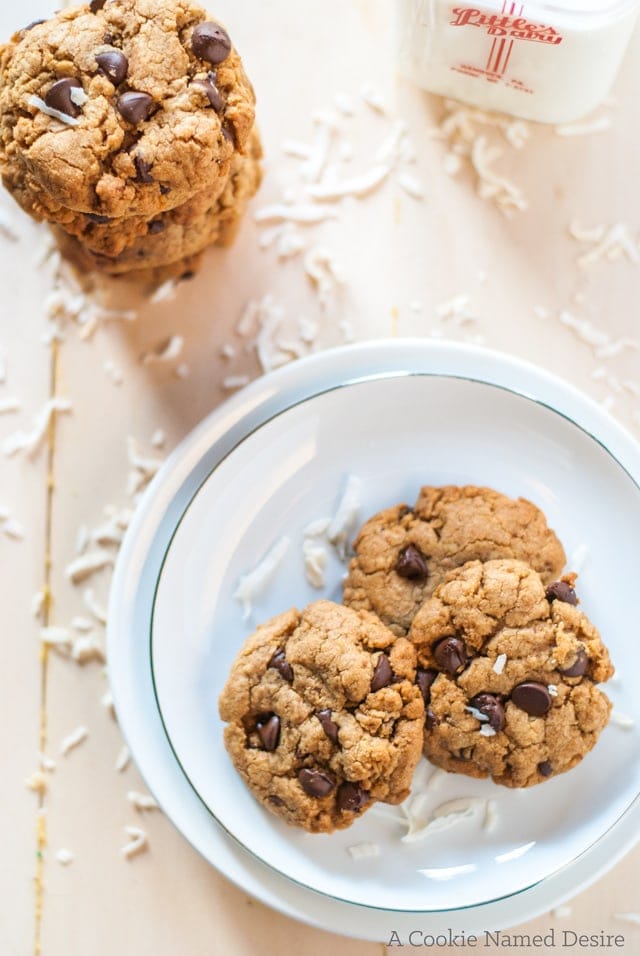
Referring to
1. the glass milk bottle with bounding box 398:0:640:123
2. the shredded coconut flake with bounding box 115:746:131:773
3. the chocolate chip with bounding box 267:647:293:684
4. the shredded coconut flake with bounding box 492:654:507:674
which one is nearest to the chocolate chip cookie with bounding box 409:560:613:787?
the shredded coconut flake with bounding box 492:654:507:674

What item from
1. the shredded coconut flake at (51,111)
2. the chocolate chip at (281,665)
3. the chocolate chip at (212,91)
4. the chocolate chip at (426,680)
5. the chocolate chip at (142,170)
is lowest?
the chocolate chip at (281,665)

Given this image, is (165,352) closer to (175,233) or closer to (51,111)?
(175,233)

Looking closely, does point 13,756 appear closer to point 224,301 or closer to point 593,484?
point 224,301

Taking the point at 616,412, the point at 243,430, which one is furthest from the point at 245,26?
the point at 616,412

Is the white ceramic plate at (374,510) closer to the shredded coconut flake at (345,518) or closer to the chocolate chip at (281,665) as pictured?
the shredded coconut flake at (345,518)

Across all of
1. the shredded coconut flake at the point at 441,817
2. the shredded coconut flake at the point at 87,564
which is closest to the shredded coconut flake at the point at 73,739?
the shredded coconut flake at the point at 87,564

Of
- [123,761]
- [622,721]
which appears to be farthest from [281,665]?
[622,721]
